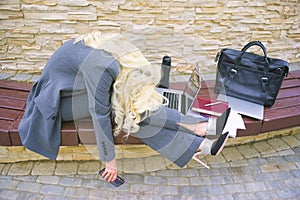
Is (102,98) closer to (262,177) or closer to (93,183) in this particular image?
(93,183)

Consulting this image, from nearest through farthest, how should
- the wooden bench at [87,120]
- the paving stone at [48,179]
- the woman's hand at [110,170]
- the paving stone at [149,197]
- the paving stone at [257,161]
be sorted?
1. the woman's hand at [110,170]
2. the wooden bench at [87,120]
3. the paving stone at [149,197]
4. the paving stone at [48,179]
5. the paving stone at [257,161]

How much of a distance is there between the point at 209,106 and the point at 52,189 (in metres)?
1.18

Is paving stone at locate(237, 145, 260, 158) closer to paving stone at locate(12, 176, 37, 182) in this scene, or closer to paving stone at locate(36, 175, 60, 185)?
paving stone at locate(36, 175, 60, 185)

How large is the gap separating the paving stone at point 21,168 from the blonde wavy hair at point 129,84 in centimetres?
86

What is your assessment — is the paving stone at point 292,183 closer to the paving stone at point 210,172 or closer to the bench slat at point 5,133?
the paving stone at point 210,172

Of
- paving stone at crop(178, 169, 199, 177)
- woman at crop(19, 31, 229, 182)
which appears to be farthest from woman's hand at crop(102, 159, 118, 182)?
paving stone at crop(178, 169, 199, 177)

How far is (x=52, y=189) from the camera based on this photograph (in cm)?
199

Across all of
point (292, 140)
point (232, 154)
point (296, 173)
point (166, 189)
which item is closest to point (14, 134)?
point (166, 189)

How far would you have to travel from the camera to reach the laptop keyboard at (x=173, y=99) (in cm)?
205

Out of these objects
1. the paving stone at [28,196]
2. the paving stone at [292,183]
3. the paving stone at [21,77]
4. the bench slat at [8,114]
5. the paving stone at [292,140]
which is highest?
the paving stone at [21,77]

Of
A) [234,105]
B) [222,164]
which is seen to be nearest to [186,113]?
[234,105]

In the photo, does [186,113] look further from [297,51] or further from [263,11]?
[297,51]

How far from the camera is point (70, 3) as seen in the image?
243 cm

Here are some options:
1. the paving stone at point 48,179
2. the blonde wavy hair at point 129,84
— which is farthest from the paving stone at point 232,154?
the paving stone at point 48,179
